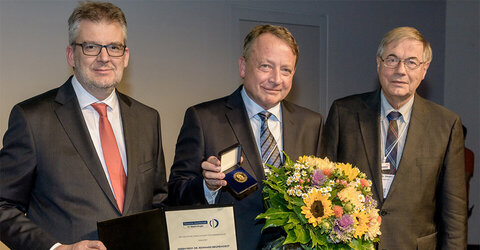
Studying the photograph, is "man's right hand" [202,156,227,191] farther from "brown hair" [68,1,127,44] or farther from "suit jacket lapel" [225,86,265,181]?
"brown hair" [68,1,127,44]

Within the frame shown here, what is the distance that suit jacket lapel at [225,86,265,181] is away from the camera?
2379mm

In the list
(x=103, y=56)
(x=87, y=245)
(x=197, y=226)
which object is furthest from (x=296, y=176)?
(x=103, y=56)

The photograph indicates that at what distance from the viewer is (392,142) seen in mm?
2834

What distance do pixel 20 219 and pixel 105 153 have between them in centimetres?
40

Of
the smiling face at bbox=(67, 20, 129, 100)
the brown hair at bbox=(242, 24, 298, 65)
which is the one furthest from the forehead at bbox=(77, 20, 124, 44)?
the brown hair at bbox=(242, 24, 298, 65)

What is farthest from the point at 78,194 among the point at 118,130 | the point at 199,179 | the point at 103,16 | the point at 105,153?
the point at 103,16

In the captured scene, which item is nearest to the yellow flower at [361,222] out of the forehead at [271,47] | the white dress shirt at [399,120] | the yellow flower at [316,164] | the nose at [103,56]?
the yellow flower at [316,164]

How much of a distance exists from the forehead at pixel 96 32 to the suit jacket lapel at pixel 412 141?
1582 mm

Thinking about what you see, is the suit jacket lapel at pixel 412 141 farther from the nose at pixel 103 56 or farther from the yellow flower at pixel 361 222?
the nose at pixel 103 56

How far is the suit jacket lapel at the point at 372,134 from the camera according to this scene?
275cm

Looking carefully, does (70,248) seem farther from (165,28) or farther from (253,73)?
(165,28)

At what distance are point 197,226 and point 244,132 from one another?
570 millimetres

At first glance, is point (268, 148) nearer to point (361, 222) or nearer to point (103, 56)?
point (361, 222)

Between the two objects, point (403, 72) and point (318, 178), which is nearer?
point (318, 178)
